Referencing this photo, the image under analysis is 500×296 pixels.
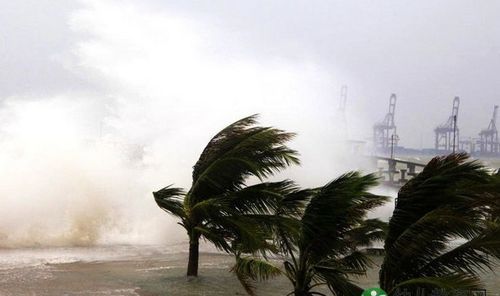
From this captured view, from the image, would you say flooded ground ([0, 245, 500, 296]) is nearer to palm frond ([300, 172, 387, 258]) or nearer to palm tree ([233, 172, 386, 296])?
palm tree ([233, 172, 386, 296])

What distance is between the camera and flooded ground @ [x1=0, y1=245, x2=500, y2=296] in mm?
10094

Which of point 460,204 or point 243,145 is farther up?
point 243,145

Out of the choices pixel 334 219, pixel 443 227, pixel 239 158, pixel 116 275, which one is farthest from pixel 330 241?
pixel 116 275

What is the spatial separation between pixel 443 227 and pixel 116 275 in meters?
7.30

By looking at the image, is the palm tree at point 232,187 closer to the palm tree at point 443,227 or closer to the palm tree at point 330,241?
the palm tree at point 330,241

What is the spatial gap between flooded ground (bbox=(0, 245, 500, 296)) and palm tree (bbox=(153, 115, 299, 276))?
0.96m

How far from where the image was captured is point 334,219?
7918mm

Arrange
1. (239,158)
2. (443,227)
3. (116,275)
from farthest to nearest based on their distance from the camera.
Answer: (116,275) → (239,158) → (443,227)

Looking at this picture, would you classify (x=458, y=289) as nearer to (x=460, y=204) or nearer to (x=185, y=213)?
(x=460, y=204)

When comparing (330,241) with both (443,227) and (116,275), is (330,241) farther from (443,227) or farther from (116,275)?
(116,275)

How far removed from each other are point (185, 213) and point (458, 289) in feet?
20.2

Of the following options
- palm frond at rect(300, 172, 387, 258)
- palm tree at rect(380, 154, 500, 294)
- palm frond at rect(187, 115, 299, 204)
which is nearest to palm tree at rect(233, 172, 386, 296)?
palm frond at rect(300, 172, 387, 258)

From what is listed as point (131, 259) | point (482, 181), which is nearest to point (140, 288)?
point (131, 259)

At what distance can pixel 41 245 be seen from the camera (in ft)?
55.8
